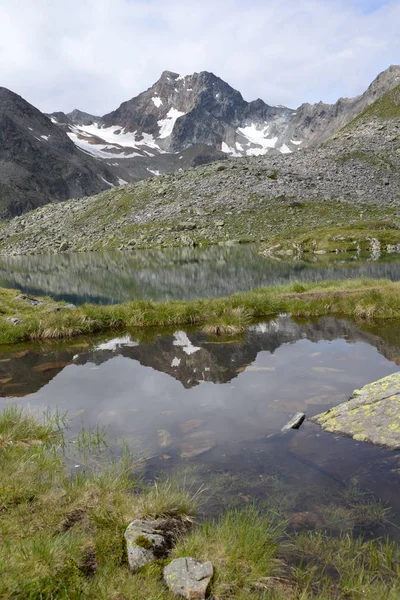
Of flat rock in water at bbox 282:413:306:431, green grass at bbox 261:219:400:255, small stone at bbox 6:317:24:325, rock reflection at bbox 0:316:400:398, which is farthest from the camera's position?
green grass at bbox 261:219:400:255

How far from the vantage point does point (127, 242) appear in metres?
124

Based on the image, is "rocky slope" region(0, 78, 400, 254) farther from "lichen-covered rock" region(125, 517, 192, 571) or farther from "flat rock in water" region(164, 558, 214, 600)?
"flat rock in water" region(164, 558, 214, 600)

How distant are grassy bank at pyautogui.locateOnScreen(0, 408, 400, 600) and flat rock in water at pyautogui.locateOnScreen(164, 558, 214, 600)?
0.14 m

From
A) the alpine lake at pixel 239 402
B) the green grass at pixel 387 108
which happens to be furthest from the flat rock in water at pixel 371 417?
the green grass at pixel 387 108

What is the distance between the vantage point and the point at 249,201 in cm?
12081

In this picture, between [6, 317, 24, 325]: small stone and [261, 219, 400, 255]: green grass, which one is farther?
[261, 219, 400, 255]: green grass

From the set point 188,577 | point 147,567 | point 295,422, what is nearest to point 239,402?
point 295,422

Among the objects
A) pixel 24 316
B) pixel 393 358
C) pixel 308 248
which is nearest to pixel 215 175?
pixel 308 248

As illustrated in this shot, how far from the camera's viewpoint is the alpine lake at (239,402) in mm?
8062

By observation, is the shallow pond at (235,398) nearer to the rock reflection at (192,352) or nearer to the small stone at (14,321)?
the rock reflection at (192,352)

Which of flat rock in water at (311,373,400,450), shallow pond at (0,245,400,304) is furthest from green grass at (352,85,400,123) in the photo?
flat rock in water at (311,373,400,450)

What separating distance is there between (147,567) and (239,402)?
7.35m

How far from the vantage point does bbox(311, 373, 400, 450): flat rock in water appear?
9828mm

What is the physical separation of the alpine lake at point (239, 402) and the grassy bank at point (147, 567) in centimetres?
67
